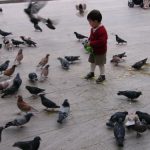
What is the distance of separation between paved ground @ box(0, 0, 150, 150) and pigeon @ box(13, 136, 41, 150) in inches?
10.6

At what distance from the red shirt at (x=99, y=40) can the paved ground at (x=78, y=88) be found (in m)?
0.68

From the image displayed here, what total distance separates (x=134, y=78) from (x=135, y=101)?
130cm

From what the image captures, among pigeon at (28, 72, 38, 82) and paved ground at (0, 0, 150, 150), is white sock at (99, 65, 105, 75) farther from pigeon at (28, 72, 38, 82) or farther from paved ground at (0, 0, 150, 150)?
pigeon at (28, 72, 38, 82)

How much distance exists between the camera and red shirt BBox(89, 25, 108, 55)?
8.47 m

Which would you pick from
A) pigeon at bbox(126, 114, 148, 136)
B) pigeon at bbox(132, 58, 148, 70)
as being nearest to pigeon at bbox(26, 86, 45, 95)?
pigeon at bbox(126, 114, 148, 136)

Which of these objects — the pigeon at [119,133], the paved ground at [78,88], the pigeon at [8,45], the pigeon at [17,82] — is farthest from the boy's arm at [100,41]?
the pigeon at [8,45]

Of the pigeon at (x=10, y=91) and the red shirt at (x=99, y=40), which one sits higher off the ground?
the red shirt at (x=99, y=40)

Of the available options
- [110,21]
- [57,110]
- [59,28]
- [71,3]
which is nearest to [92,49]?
[57,110]

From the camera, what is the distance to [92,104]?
7633mm

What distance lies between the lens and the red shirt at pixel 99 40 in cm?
847

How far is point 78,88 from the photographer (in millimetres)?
8438

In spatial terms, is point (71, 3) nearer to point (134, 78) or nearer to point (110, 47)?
point (110, 47)

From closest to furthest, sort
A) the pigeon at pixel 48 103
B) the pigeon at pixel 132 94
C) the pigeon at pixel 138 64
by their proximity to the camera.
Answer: the pigeon at pixel 48 103 < the pigeon at pixel 132 94 < the pigeon at pixel 138 64

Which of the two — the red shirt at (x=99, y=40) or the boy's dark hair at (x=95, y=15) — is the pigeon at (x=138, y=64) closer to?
the red shirt at (x=99, y=40)
